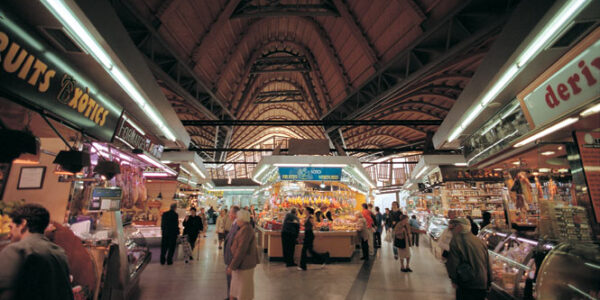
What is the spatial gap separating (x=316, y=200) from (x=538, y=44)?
7545 mm

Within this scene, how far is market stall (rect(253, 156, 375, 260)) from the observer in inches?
298

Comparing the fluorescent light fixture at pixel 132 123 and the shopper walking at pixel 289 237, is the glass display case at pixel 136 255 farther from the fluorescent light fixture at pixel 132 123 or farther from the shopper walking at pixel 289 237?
the shopper walking at pixel 289 237

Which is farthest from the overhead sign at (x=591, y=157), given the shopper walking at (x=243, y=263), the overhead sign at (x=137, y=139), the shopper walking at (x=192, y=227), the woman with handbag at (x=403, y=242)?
the shopper walking at (x=192, y=227)

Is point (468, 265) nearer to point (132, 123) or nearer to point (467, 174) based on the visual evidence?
point (132, 123)

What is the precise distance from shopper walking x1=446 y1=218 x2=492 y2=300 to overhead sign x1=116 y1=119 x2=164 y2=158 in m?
5.01

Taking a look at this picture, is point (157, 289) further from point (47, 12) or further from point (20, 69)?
point (47, 12)

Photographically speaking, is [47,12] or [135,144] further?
[135,144]

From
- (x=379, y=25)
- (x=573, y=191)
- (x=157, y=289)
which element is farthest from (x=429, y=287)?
(x=379, y=25)

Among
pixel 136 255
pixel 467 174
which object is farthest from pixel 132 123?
pixel 467 174

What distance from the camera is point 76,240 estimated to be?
9.98 ft

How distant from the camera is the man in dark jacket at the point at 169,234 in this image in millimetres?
7023

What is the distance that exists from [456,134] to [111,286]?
6556mm

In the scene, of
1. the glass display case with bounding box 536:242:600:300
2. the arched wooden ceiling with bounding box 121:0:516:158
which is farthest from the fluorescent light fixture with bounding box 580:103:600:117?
the arched wooden ceiling with bounding box 121:0:516:158

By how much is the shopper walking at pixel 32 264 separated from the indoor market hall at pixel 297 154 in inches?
0.4
